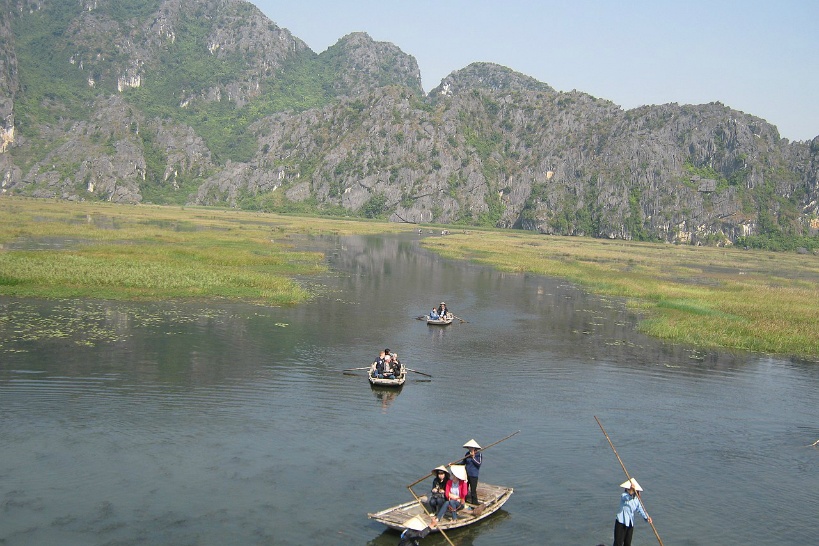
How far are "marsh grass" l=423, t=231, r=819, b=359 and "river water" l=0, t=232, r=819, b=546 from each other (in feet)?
13.5

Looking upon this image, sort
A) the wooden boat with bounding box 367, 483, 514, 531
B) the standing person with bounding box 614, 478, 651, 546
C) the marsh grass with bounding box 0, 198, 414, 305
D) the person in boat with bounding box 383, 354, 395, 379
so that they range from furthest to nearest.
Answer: the marsh grass with bounding box 0, 198, 414, 305 < the person in boat with bounding box 383, 354, 395, 379 < the wooden boat with bounding box 367, 483, 514, 531 < the standing person with bounding box 614, 478, 651, 546

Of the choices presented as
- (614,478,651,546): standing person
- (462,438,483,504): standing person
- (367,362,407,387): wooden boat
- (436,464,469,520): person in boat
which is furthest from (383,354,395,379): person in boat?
(614,478,651,546): standing person

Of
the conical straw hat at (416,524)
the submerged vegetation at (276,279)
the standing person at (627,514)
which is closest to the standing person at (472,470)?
the conical straw hat at (416,524)

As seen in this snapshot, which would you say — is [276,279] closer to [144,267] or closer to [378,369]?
[144,267]

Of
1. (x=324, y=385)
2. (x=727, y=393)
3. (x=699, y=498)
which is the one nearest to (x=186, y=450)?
(x=324, y=385)

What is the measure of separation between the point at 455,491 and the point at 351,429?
7.84 m

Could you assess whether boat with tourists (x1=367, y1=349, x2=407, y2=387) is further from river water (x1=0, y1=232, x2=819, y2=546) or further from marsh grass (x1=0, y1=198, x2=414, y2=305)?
marsh grass (x1=0, y1=198, x2=414, y2=305)

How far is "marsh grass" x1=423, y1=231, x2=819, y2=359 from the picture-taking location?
48250 mm

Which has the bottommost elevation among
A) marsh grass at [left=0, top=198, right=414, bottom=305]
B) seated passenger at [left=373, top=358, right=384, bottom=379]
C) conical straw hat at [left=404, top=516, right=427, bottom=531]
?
conical straw hat at [left=404, top=516, right=427, bottom=531]

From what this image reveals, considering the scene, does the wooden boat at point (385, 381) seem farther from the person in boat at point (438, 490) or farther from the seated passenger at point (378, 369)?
the person in boat at point (438, 490)

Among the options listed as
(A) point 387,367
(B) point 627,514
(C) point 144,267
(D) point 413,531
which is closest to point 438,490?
(D) point 413,531

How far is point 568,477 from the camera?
23.7 m

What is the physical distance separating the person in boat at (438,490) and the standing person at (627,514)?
4824mm

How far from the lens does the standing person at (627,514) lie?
18125mm
